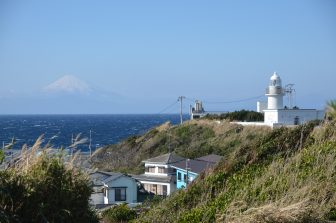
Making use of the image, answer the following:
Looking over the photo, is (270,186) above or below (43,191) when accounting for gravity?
below

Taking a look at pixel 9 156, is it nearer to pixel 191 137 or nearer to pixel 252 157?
pixel 252 157

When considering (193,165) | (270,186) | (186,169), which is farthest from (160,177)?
(270,186)

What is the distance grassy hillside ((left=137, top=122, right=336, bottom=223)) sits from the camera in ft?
22.2

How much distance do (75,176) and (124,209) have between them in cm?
752

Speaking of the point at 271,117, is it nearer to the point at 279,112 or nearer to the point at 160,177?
the point at 279,112

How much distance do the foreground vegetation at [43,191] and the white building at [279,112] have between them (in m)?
44.2

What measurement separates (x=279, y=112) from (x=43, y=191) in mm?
47904

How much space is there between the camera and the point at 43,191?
5902 millimetres

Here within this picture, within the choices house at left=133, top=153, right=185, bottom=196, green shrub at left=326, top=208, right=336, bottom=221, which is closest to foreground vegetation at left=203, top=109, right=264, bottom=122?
house at left=133, top=153, right=185, bottom=196

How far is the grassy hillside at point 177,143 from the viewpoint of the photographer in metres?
53.9

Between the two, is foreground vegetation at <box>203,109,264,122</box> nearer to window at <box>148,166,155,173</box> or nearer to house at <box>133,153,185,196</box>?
house at <box>133,153,185,196</box>

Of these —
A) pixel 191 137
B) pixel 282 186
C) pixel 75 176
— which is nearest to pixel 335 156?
pixel 282 186

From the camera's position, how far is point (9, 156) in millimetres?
6031

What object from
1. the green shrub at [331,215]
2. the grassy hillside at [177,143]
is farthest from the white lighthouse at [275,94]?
the green shrub at [331,215]
